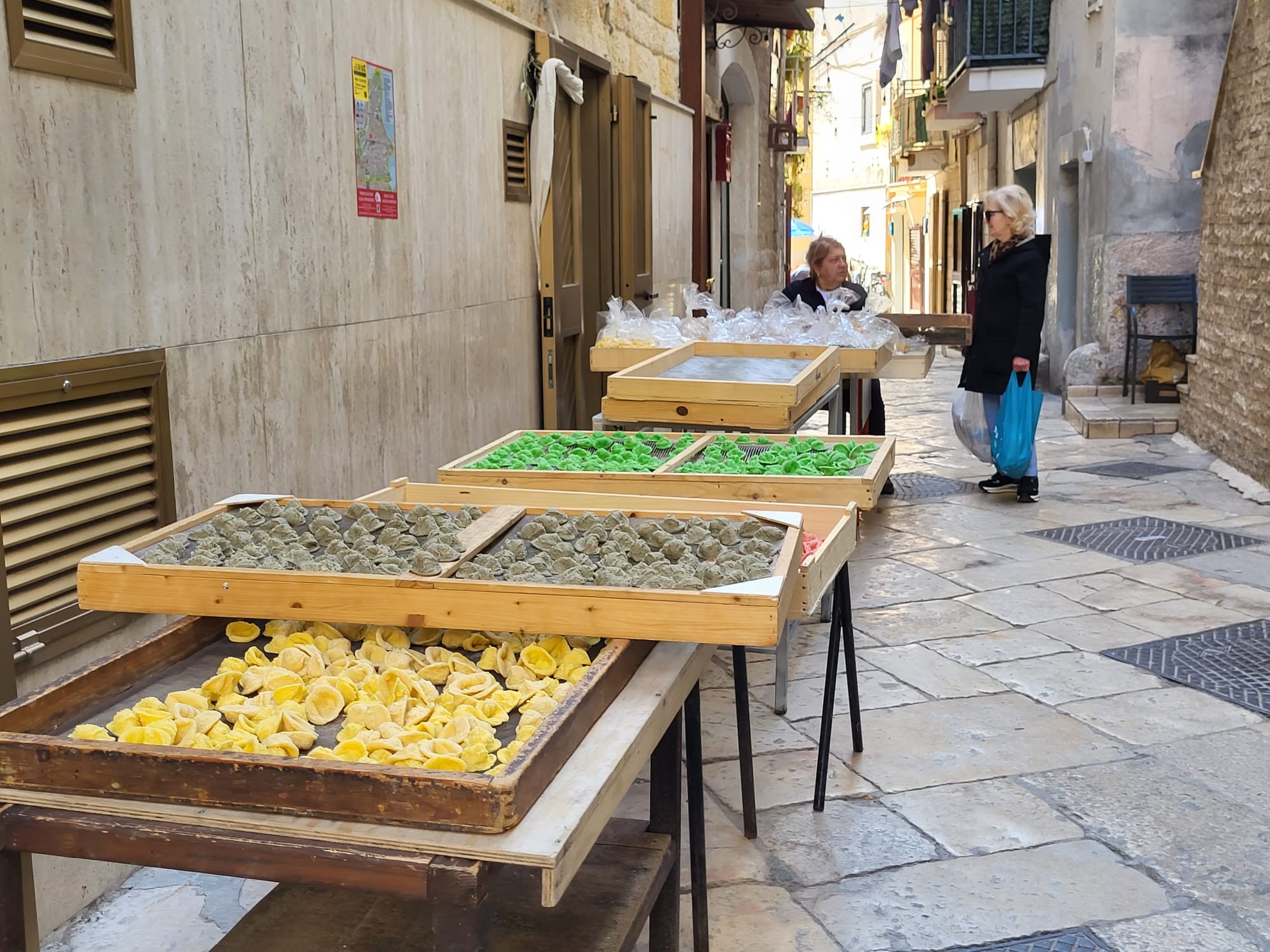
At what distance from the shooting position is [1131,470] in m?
9.31

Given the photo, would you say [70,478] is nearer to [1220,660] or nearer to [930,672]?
[930,672]

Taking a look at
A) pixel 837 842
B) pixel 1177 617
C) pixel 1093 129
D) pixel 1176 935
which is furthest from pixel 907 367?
pixel 1093 129

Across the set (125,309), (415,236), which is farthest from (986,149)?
(125,309)

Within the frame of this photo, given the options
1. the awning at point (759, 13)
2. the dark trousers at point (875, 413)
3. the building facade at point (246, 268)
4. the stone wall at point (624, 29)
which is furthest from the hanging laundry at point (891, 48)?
the building facade at point (246, 268)

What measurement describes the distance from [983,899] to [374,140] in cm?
348

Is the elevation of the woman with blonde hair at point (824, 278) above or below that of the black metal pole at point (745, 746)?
above

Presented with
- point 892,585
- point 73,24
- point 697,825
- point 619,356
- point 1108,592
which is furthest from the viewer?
point 619,356

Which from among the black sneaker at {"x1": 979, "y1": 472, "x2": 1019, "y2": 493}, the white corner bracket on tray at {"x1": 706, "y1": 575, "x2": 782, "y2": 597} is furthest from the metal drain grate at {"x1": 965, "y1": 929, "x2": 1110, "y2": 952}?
the black sneaker at {"x1": 979, "y1": 472, "x2": 1019, "y2": 493}

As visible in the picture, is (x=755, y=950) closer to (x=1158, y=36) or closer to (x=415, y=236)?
(x=415, y=236)

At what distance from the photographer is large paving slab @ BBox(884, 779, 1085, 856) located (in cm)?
354

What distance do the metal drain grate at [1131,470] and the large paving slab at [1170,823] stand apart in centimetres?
541

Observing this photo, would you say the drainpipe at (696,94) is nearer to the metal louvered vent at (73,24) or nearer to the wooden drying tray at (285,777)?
the metal louvered vent at (73,24)

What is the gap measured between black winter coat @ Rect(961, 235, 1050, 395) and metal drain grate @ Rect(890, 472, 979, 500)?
2.80 ft

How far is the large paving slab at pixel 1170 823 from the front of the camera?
3.34 metres
